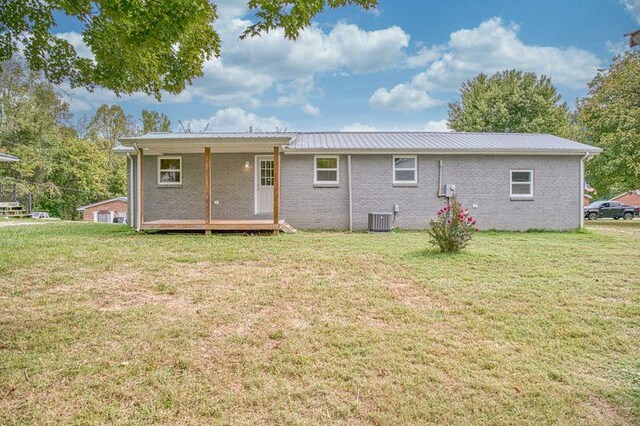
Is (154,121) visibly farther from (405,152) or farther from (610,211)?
(610,211)

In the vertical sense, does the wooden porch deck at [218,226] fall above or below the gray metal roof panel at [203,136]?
below

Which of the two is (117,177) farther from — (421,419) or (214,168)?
(421,419)

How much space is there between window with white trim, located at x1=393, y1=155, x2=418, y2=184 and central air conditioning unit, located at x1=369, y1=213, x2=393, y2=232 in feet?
5.02

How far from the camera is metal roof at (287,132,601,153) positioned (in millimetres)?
12938

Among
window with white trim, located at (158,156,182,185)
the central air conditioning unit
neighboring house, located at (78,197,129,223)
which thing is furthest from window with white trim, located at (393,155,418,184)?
neighboring house, located at (78,197,129,223)

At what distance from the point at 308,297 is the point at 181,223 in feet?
25.6

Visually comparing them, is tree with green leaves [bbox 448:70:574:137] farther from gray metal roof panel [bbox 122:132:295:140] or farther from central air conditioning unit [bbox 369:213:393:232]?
gray metal roof panel [bbox 122:132:295:140]

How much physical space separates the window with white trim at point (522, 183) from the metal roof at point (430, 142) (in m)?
0.86

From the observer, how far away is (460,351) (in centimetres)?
325

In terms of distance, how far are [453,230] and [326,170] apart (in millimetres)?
6341

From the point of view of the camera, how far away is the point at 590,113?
2089 cm

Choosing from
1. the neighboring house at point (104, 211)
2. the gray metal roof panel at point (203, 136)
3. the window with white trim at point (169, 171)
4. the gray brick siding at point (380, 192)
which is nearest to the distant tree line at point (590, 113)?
the gray brick siding at point (380, 192)

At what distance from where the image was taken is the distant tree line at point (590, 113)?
19156mm

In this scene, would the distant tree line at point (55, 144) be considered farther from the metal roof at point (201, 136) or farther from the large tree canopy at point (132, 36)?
the large tree canopy at point (132, 36)
